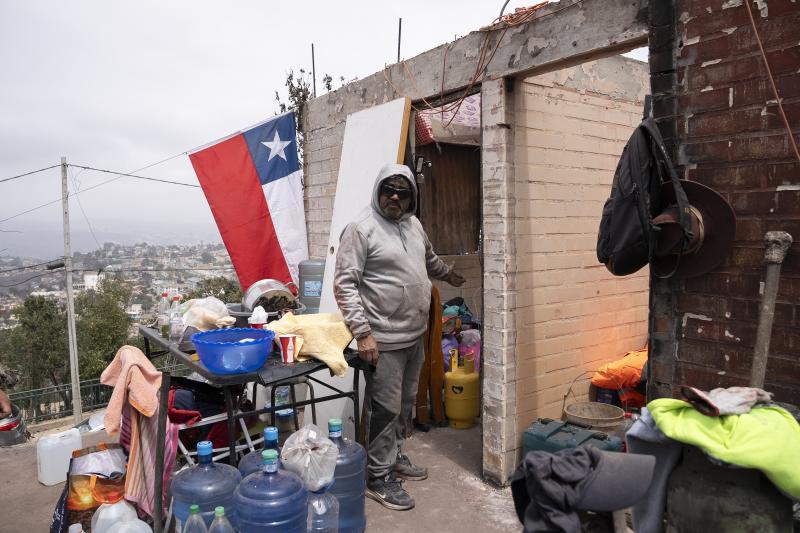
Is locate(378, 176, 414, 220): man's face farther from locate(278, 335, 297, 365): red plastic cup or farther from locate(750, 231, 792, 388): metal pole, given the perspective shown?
locate(750, 231, 792, 388): metal pole

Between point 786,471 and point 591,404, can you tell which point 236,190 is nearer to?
point 591,404

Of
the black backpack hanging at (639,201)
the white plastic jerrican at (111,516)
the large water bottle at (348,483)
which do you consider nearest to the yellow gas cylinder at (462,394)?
the large water bottle at (348,483)

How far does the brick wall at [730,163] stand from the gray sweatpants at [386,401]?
1703 millimetres

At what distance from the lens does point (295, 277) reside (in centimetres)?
670

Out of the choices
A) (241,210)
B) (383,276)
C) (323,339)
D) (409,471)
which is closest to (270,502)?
(323,339)

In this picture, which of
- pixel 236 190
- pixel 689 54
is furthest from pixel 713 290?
pixel 236 190

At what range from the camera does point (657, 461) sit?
6.17 feet

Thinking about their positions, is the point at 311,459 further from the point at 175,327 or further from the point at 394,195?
the point at 394,195

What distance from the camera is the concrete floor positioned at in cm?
376

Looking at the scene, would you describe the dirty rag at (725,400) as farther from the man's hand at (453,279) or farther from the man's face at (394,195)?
the man's hand at (453,279)

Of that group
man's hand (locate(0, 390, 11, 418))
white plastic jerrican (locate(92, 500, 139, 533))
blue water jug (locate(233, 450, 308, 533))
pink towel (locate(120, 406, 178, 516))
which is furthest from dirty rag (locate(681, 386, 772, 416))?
man's hand (locate(0, 390, 11, 418))

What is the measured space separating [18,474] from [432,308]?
394cm

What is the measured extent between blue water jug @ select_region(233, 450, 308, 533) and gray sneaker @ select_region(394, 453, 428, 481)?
60.2 inches

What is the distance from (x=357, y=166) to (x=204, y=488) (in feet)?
10.3
